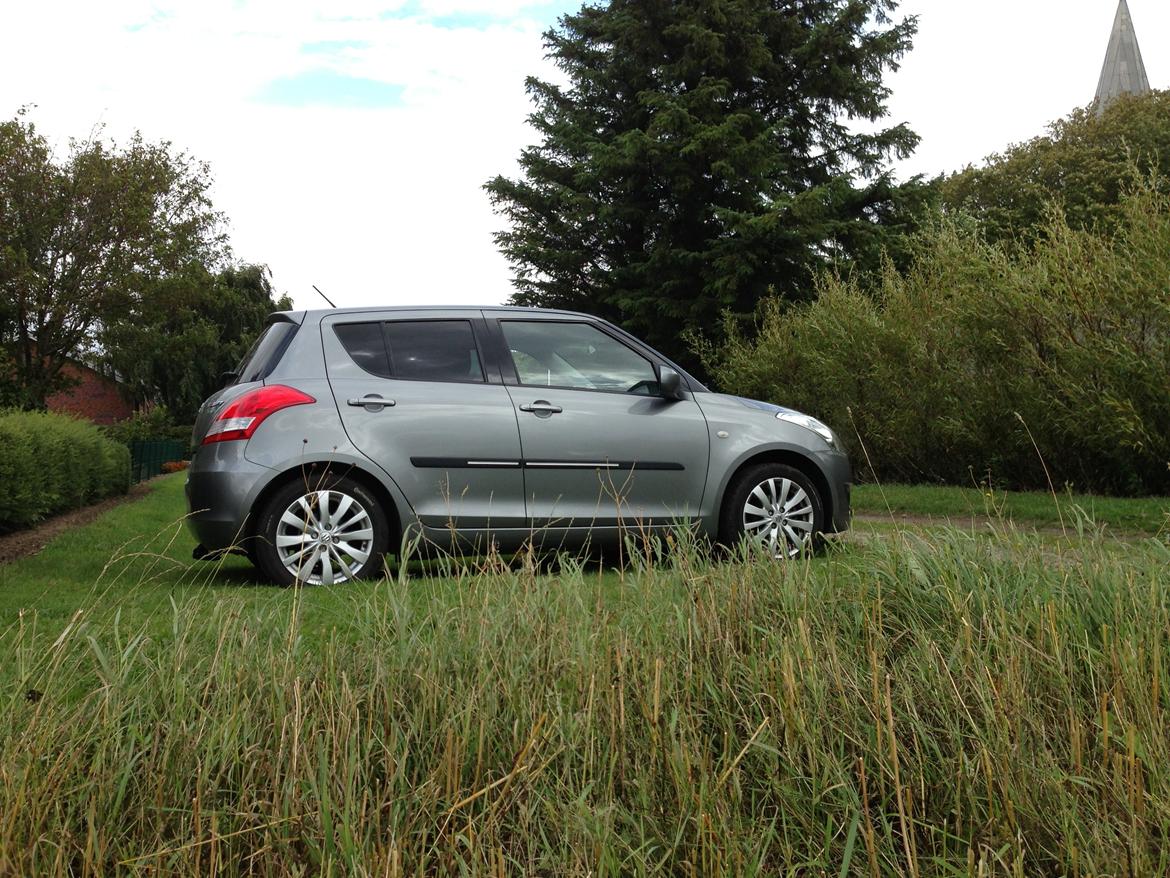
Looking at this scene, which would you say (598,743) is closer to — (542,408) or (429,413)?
(429,413)

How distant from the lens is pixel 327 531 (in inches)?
259

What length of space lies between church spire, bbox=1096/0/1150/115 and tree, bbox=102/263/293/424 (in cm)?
4480

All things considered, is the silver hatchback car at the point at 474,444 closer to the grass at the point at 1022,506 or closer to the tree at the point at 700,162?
the grass at the point at 1022,506

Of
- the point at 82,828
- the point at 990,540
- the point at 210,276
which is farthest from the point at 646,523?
the point at 210,276

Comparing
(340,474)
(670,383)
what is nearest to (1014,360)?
(670,383)

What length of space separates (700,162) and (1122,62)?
4221 cm

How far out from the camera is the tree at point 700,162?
27.4 meters

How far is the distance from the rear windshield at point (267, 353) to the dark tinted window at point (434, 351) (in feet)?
2.14

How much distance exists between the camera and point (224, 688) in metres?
3.11

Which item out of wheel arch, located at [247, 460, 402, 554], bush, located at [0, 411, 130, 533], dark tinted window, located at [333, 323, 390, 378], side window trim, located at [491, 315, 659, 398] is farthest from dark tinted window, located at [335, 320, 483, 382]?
bush, located at [0, 411, 130, 533]

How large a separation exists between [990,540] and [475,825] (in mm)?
2646

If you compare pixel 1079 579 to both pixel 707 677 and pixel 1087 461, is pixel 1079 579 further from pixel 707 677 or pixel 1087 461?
pixel 1087 461

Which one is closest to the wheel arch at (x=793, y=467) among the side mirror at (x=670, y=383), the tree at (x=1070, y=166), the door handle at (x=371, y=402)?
the side mirror at (x=670, y=383)

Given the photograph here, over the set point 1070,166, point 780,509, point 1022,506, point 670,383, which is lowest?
point 1022,506
